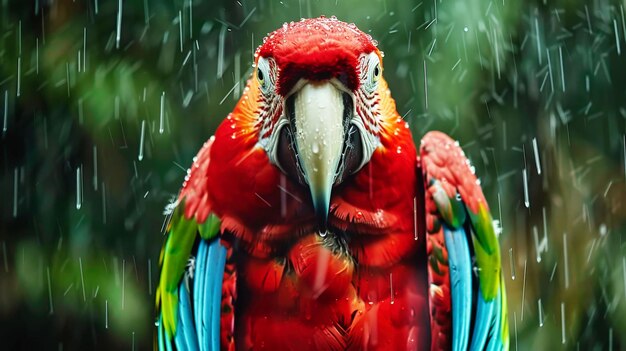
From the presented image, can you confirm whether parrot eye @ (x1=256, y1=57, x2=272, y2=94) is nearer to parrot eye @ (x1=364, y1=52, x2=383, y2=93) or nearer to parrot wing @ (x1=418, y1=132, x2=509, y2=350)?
parrot eye @ (x1=364, y1=52, x2=383, y2=93)

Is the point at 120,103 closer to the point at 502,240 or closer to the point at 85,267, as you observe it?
the point at 85,267

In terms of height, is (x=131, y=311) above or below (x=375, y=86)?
below

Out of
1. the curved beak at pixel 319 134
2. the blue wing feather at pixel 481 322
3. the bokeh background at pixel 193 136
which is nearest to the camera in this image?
the curved beak at pixel 319 134

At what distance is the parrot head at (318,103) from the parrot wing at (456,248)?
21 cm

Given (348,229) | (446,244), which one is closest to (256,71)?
(348,229)

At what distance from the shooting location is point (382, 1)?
2008 mm

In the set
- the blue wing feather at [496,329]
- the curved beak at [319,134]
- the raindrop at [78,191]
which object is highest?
the raindrop at [78,191]

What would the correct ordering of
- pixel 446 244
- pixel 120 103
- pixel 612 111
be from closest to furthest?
pixel 446 244 < pixel 120 103 < pixel 612 111

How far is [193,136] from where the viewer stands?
2018mm

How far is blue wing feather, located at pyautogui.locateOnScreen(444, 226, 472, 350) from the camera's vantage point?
4.45 ft

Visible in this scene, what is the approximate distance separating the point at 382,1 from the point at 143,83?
72 centimetres

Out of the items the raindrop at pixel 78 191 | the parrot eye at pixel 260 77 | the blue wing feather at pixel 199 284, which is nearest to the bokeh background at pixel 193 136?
the raindrop at pixel 78 191

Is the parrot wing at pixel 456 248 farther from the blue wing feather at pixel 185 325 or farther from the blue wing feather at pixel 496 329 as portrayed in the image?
the blue wing feather at pixel 185 325

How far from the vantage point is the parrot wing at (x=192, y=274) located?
4.46 feet
